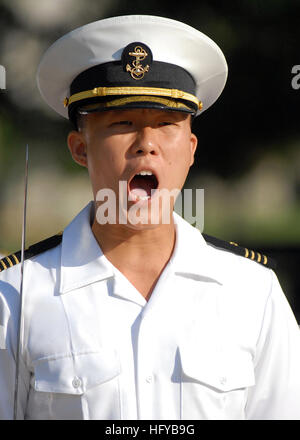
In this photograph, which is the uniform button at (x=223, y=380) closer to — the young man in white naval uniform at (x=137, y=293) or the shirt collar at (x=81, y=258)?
the young man in white naval uniform at (x=137, y=293)

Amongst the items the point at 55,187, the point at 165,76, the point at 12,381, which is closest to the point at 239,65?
the point at 55,187

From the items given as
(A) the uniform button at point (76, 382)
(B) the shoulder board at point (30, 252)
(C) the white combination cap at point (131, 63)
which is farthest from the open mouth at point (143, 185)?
(A) the uniform button at point (76, 382)

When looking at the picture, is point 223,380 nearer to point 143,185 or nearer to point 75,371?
point 75,371

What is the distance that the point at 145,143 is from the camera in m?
1.45

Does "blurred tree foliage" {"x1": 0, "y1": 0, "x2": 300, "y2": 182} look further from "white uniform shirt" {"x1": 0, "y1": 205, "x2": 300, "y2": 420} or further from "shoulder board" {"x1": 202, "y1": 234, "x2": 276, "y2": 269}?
"white uniform shirt" {"x1": 0, "y1": 205, "x2": 300, "y2": 420}

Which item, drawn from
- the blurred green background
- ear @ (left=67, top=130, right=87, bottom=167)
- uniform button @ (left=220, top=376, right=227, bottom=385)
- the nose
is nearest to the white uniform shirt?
uniform button @ (left=220, top=376, right=227, bottom=385)

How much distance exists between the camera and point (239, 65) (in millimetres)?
2545

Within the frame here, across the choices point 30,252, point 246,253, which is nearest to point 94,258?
point 30,252

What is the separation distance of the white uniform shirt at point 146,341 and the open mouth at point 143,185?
0.54 feet

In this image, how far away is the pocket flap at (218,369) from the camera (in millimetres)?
1482

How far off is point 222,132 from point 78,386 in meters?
1.29

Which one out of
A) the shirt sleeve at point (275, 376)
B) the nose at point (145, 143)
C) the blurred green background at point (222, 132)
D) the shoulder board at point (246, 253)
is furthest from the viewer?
the blurred green background at point (222, 132)
